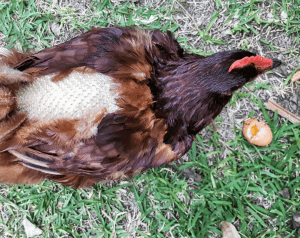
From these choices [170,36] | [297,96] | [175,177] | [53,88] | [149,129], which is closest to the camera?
[53,88]

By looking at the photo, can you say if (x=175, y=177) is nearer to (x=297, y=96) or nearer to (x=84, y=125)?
(x=84, y=125)

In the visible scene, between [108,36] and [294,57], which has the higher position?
[108,36]

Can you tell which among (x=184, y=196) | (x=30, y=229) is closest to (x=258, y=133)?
(x=184, y=196)

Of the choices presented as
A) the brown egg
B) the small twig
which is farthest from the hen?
the small twig

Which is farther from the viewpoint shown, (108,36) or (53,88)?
(108,36)

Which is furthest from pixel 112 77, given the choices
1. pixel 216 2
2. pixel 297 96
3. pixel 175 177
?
pixel 297 96

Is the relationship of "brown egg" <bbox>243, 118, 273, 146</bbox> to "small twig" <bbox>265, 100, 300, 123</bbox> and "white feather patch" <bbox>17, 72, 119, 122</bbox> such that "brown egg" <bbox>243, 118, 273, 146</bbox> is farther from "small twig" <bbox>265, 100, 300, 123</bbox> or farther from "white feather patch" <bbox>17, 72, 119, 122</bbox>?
"white feather patch" <bbox>17, 72, 119, 122</bbox>

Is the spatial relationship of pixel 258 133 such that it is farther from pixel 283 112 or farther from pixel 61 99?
pixel 61 99
